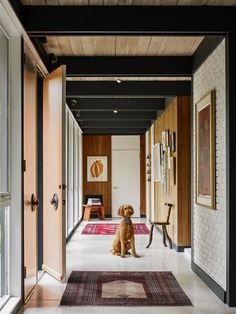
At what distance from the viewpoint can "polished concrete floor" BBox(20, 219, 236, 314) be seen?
4344 mm

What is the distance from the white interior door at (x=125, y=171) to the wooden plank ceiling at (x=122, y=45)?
9.08 metres

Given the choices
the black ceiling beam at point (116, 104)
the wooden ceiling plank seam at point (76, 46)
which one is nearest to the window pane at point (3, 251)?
the wooden ceiling plank seam at point (76, 46)

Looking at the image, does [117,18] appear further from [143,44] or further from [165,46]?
[165,46]

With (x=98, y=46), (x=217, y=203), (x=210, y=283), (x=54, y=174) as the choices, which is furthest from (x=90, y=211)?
(x=217, y=203)

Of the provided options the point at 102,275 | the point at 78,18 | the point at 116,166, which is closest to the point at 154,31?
the point at 78,18

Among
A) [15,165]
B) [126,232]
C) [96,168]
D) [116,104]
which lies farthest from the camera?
[96,168]

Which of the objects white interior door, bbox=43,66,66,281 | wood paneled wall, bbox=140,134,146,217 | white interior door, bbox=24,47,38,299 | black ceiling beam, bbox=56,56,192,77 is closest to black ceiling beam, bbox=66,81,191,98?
black ceiling beam, bbox=56,56,192,77

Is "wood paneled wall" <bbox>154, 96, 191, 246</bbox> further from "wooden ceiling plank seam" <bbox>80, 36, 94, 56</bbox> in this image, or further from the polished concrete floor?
"wooden ceiling plank seam" <bbox>80, 36, 94, 56</bbox>

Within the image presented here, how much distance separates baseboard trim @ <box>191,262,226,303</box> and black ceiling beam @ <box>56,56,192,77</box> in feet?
7.85

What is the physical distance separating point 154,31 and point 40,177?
2480 millimetres

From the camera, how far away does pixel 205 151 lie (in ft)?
17.7

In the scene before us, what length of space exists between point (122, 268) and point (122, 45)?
279 cm

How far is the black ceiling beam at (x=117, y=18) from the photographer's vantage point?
4297 mm

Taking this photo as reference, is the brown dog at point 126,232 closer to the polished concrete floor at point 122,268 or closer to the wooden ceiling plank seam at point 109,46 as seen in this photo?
the polished concrete floor at point 122,268
